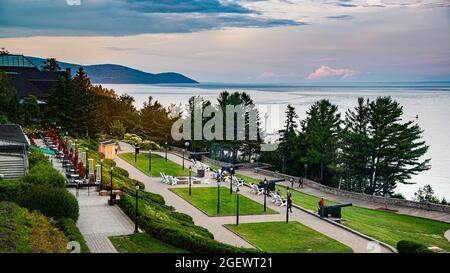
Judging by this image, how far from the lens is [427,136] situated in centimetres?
5084

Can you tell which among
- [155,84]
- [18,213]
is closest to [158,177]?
[18,213]

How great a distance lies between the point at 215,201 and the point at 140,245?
1173 centimetres

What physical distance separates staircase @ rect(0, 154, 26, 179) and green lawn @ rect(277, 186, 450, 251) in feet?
46.3

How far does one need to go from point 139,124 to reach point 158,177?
82.8 feet

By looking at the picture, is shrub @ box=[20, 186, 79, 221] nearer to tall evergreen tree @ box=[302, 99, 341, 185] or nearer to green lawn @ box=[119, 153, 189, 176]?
green lawn @ box=[119, 153, 189, 176]

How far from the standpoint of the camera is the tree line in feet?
133

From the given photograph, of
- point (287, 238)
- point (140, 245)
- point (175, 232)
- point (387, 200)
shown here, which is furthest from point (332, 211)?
point (140, 245)

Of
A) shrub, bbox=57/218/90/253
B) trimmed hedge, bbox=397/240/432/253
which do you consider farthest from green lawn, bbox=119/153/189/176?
trimmed hedge, bbox=397/240/432/253

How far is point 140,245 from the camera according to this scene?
1519 centimetres

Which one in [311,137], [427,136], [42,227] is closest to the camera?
[42,227]

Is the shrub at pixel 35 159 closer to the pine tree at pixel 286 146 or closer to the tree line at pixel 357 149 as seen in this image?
the tree line at pixel 357 149

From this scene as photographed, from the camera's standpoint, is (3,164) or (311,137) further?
(311,137)

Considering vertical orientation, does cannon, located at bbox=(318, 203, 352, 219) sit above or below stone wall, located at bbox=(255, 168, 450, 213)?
above

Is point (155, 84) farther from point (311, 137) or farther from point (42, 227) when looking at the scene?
point (311, 137)
